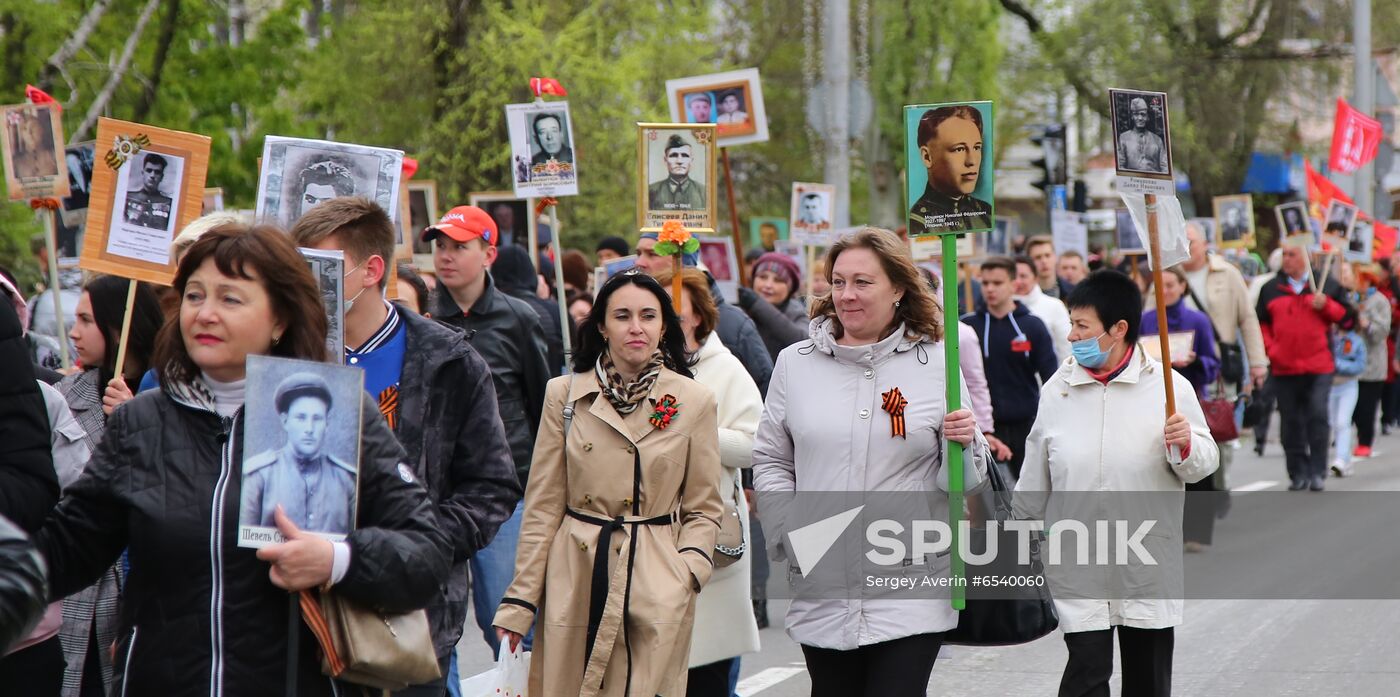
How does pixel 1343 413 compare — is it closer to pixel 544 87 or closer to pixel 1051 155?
pixel 1051 155

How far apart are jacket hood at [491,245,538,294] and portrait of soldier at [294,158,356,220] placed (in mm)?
3715

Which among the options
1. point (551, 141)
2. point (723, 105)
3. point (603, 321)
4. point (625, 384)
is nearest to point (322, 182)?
point (603, 321)

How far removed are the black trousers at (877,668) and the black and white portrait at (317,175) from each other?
6.10ft

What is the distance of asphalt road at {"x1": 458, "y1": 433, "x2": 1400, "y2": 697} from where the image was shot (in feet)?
25.1

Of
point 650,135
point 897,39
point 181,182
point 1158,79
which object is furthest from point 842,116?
point 1158,79

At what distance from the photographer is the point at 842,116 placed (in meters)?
16.7

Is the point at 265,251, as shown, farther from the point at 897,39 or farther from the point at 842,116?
the point at 897,39

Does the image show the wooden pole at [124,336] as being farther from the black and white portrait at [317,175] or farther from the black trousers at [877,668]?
the black trousers at [877,668]

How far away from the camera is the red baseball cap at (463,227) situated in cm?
677

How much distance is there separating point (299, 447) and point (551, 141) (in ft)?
20.6

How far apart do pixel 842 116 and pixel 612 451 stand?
1187cm

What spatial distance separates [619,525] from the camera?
521 cm

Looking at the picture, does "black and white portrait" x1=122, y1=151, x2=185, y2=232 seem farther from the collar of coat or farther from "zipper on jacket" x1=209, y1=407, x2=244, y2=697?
"zipper on jacket" x1=209, y1=407, x2=244, y2=697

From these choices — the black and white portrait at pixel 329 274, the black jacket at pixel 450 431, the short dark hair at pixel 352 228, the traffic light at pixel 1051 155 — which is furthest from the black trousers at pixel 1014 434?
the traffic light at pixel 1051 155
